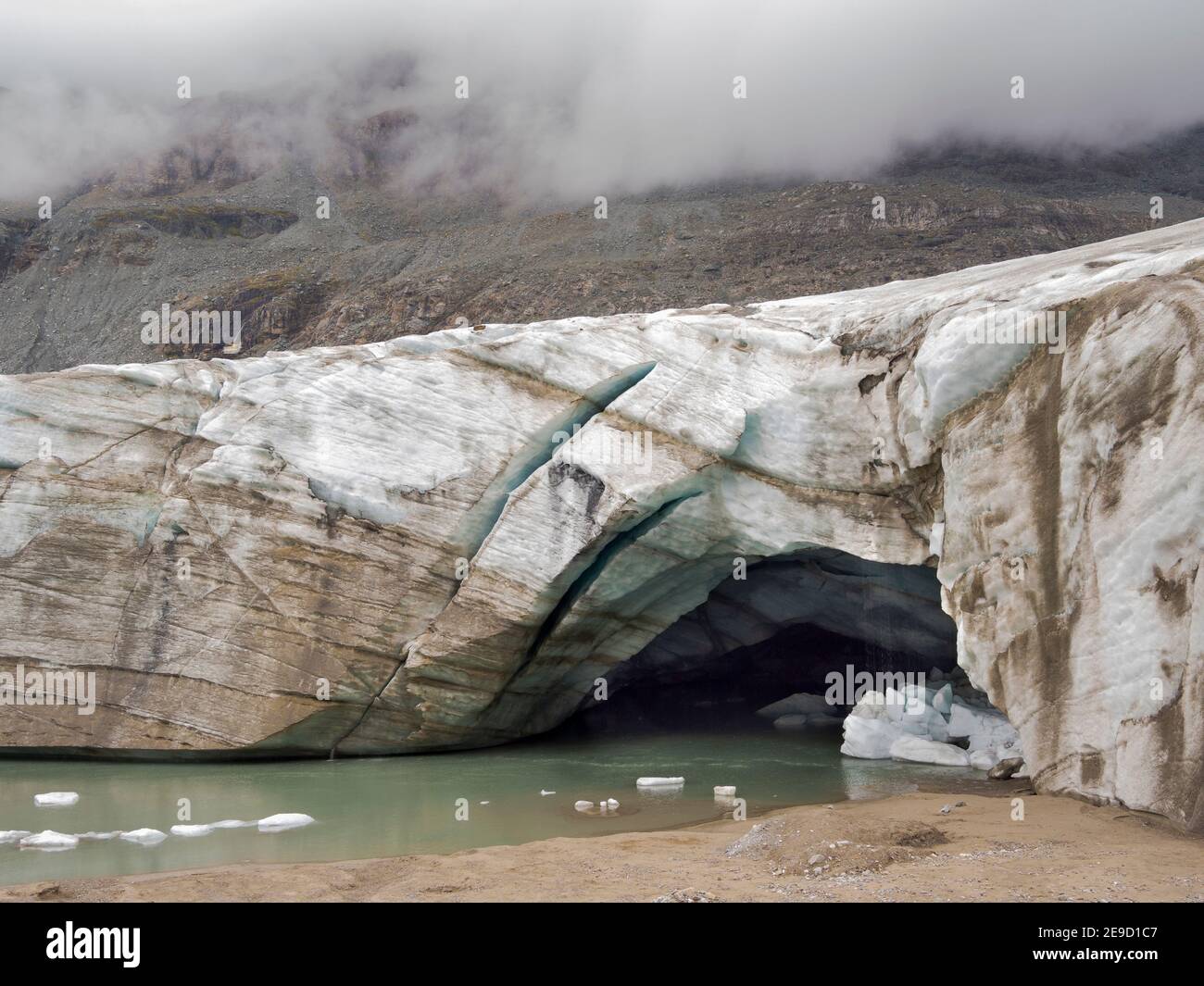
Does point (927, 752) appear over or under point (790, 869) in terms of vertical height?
under

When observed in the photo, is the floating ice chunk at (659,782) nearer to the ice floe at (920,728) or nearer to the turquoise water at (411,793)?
the turquoise water at (411,793)

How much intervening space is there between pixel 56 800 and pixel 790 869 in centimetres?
695

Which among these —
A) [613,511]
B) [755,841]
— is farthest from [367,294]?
[755,841]

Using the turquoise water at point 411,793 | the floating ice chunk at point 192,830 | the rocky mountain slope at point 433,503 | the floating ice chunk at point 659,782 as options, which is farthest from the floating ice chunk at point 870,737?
the floating ice chunk at point 192,830

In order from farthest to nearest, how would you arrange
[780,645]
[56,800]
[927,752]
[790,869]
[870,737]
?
[780,645] < [870,737] < [927,752] < [56,800] < [790,869]

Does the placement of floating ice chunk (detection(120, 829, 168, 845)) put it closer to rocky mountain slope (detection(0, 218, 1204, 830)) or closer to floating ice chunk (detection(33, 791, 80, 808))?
floating ice chunk (detection(33, 791, 80, 808))

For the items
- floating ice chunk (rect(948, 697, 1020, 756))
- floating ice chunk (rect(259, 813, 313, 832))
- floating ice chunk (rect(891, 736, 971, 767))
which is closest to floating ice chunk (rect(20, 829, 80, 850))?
floating ice chunk (rect(259, 813, 313, 832))

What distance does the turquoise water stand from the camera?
316 inches

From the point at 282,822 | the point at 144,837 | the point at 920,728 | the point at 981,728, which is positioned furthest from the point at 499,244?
the point at 144,837

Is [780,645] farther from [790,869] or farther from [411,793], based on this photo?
[790,869]

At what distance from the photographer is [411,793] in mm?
10414

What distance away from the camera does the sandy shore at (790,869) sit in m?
5.63

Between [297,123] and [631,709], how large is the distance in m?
79.2

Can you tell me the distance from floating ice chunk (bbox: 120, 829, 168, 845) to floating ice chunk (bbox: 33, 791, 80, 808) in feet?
5.77
